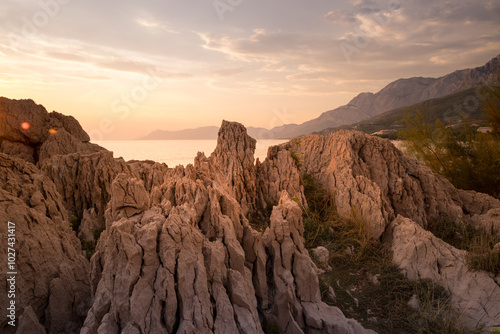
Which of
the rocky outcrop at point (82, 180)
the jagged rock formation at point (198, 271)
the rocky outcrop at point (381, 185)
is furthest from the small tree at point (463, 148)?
the rocky outcrop at point (82, 180)

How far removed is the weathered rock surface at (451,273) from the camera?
7168mm

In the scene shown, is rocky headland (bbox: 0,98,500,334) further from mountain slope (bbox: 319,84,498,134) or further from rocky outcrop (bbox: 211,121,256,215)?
mountain slope (bbox: 319,84,498,134)

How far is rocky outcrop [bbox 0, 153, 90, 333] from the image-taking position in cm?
527

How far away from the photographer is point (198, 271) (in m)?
5.33

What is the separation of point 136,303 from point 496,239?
12.0 m

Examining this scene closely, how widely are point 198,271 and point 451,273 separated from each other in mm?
7271

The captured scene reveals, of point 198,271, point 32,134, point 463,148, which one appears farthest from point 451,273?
point 32,134

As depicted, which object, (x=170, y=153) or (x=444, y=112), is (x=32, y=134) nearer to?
(x=170, y=153)

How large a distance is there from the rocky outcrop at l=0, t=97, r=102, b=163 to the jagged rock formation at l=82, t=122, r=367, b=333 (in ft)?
51.9

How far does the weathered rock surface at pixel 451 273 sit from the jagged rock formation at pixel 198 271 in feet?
11.4

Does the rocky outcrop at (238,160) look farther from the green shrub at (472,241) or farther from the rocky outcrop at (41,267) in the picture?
the green shrub at (472,241)

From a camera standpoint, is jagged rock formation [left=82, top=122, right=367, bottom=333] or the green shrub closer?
jagged rock formation [left=82, top=122, right=367, bottom=333]

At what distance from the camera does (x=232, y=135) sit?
1573 centimetres

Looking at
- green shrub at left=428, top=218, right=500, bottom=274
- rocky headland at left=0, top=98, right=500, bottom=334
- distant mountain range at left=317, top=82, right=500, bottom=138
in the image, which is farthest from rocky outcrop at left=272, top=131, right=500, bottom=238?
distant mountain range at left=317, top=82, right=500, bottom=138
